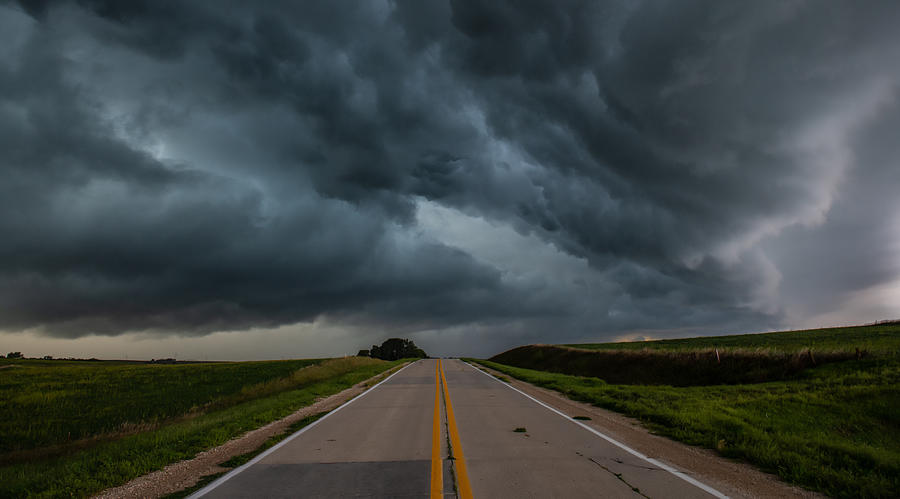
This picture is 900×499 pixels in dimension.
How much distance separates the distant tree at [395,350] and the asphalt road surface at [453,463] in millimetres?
123478

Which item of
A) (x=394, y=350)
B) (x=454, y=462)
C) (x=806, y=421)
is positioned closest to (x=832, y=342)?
(x=806, y=421)

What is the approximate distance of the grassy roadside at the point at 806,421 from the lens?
23.6ft

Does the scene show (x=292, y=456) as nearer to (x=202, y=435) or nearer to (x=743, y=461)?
(x=202, y=435)

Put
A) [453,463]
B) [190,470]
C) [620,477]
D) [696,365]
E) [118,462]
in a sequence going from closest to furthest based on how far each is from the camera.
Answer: [620,477], [453,463], [190,470], [118,462], [696,365]

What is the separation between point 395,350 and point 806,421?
419 feet

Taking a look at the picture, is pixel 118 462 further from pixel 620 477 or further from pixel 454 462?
pixel 620 477

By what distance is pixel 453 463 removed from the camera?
7.30 m

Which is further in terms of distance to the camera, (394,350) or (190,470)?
(394,350)

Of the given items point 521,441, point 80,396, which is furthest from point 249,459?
point 80,396

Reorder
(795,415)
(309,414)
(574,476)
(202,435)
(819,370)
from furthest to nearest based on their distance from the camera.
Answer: (819,370), (309,414), (795,415), (202,435), (574,476)

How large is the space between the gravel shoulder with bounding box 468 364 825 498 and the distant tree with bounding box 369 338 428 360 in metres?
124

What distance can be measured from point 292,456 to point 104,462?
11.3 feet

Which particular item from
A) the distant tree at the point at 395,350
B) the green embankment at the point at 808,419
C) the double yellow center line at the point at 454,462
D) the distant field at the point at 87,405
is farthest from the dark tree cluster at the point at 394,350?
the double yellow center line at the point at 454,462

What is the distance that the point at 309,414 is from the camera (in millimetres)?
13789
